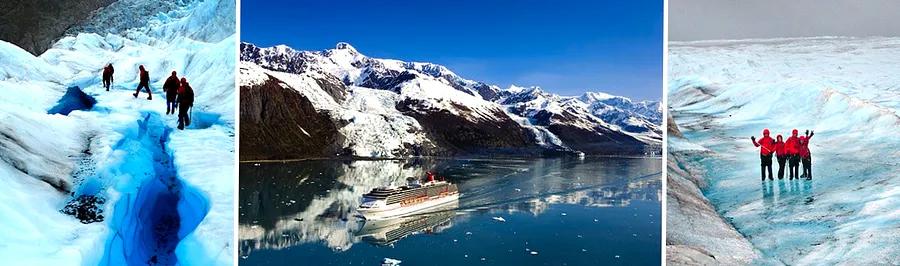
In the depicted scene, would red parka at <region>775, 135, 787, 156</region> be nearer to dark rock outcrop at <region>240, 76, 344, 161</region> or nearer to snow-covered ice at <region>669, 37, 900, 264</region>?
snow-covered ice at <region>669, 37, 900, 264</region>

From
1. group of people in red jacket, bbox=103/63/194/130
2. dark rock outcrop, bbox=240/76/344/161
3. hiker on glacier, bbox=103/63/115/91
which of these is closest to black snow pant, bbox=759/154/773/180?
dark rock outcrop, bbox=240/76/344/161

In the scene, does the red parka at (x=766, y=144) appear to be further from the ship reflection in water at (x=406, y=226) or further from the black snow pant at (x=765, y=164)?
the ship reflection in water at (x=406, y=226)

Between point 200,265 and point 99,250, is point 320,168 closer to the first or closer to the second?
point 200,265

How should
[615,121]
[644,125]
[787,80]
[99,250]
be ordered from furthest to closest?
[615,121] → [644,125] → [787,80] → [99,250]

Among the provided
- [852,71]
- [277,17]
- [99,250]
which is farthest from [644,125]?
[99,250]

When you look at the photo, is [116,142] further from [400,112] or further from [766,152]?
[766,152]

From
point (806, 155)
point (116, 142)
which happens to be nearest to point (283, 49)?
point (116, 142)
